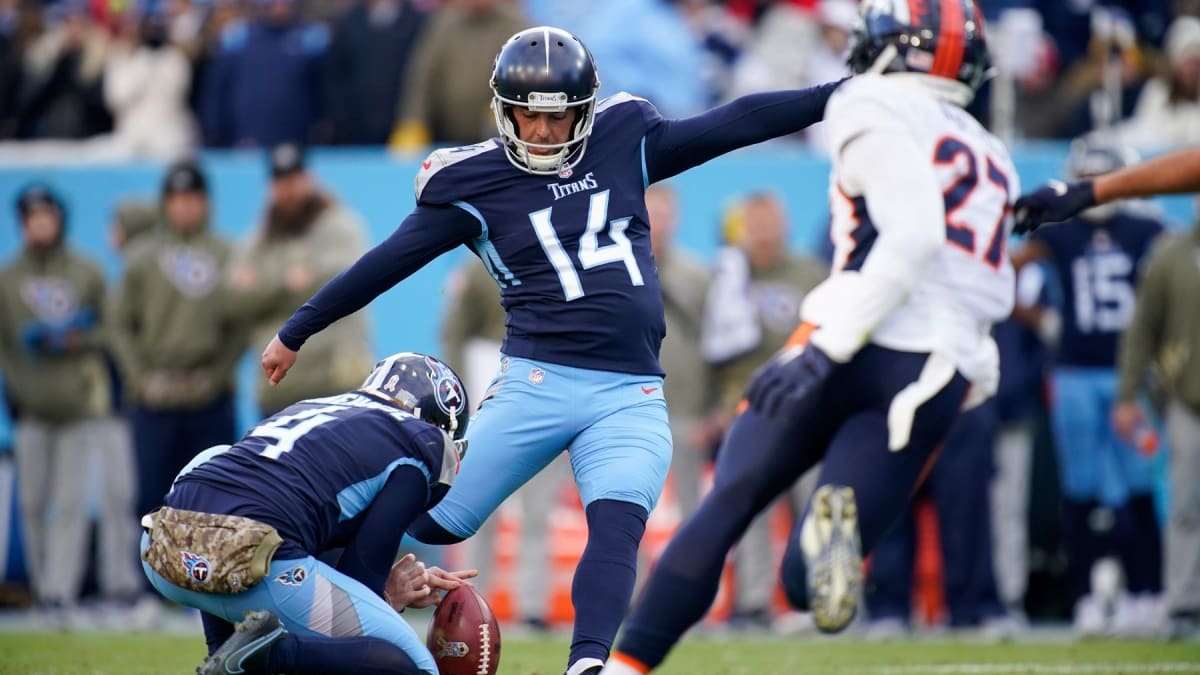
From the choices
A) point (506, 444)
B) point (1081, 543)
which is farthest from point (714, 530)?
point (1081, 543)

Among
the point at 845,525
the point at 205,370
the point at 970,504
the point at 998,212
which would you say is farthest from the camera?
the point at 205,370

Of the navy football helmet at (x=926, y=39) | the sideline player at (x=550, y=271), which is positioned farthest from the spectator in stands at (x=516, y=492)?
the navy football helmet at (x=926, y=39)

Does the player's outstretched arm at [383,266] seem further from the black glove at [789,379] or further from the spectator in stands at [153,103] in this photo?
the spectator in stands at [153,103]

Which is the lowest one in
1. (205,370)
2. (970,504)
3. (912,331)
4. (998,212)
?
(970,504)

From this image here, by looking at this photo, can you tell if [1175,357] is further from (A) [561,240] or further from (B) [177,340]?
(B) [177,340]

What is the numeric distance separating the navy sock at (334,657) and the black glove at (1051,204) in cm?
212

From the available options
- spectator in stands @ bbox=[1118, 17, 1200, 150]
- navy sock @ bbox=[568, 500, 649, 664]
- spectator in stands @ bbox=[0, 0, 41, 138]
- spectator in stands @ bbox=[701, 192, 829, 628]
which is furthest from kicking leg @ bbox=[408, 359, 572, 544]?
spectator in stands @ bbox=[0, 0, 41, 138]

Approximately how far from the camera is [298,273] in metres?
9.83

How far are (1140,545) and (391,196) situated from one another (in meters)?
4.70

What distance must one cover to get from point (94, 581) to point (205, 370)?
1984mm

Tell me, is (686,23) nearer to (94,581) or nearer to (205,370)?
(205,370)

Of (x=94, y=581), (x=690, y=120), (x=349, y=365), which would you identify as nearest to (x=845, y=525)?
(x=690, y=120)

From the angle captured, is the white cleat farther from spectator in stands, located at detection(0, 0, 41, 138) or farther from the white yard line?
spectator in stands, located at detection(0, 0, 41, 138)

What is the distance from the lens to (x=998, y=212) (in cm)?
501
